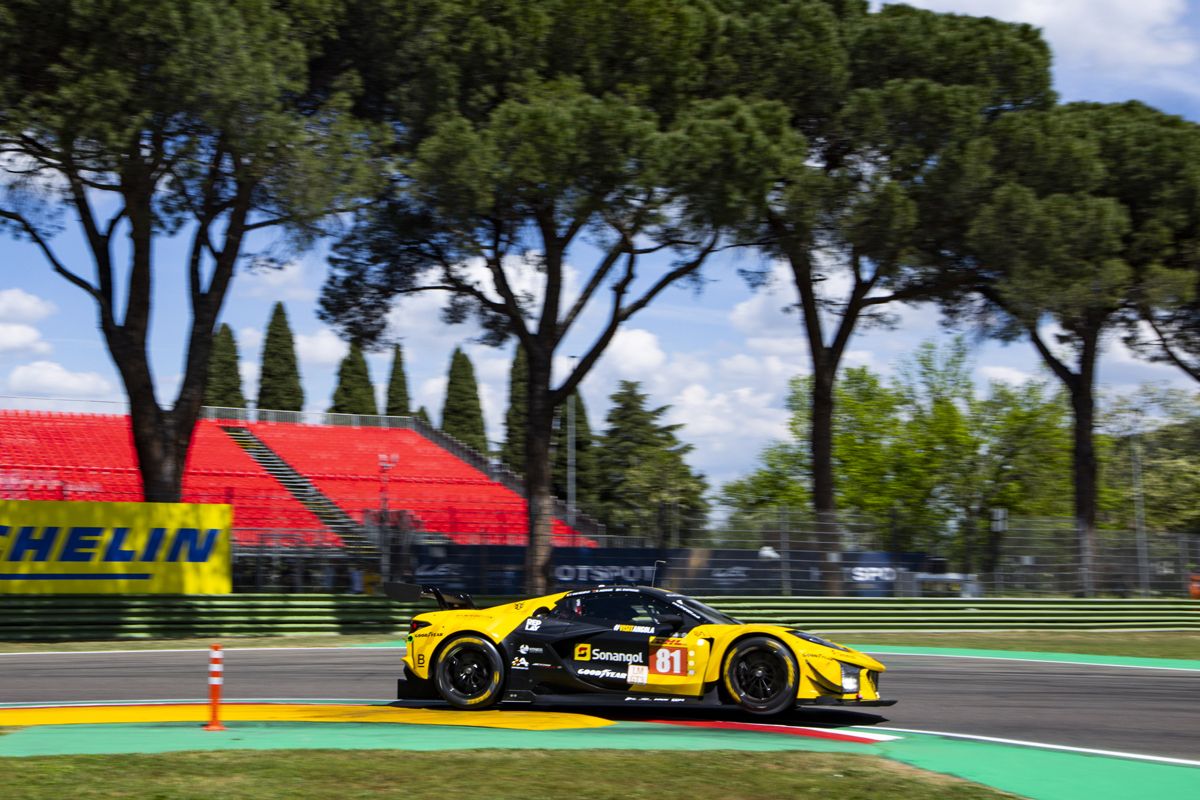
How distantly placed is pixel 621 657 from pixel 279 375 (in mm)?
60498

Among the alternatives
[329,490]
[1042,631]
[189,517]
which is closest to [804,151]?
[1042,631]

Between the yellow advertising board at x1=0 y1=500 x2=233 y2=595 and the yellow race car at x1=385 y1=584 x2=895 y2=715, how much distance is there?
12252 millimetres

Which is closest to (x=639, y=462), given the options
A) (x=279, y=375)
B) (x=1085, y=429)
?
(x=279, y=375)

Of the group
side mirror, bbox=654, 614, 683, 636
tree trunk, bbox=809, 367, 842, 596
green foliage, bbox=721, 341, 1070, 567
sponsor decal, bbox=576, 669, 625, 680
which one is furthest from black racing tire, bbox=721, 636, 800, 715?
green foliage, bbox=721, 341, 1070, 567

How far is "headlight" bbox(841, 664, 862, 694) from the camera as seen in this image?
1059cm

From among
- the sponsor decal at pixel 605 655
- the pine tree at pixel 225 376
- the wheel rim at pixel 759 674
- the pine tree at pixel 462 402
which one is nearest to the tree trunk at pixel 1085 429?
the wheel rim at pixel 759 674

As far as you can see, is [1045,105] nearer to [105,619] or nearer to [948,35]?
[948,35]

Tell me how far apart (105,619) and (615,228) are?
1155 cm

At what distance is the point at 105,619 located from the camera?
2144cm

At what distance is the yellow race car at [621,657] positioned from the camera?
1070 centimetres

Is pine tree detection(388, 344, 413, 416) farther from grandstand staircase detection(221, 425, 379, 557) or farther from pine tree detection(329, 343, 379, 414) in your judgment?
grandstand staircase detection(221, 425, 379, 557)

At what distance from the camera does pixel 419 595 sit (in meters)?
11.3

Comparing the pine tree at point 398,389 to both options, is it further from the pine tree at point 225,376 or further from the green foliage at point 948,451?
the green foliage at point 948,451

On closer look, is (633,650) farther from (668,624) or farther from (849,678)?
(849,678)
